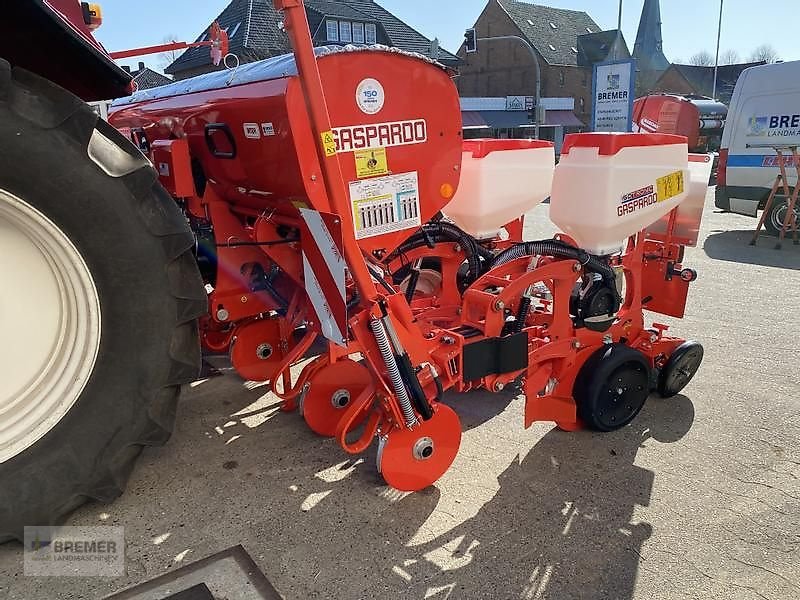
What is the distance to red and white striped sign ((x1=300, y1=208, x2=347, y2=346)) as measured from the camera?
84.9 inches

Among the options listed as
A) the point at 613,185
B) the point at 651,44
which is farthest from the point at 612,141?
the point at 651,44

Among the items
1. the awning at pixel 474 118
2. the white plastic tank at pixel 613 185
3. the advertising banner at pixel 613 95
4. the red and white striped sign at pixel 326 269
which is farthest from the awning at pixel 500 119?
the red and white striped sign at pixel 326 269

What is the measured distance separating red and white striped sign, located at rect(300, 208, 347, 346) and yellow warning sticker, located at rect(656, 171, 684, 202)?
167 cm

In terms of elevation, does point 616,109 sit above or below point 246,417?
above

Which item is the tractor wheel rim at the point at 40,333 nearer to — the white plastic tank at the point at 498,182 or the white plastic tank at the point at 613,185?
the white plastic tank at the point at 498,182

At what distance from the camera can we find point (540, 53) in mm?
34000

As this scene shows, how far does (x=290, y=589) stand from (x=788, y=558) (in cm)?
172

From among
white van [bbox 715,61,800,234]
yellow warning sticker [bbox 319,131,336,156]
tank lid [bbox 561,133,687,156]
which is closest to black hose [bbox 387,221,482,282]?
tank lid [bbox 561,133,687,156]

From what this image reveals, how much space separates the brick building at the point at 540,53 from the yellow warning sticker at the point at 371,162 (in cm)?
3443

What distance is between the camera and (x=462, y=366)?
2533 millimetres

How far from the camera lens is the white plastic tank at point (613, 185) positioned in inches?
108

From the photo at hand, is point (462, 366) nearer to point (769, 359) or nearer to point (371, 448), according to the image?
point (371, 448)

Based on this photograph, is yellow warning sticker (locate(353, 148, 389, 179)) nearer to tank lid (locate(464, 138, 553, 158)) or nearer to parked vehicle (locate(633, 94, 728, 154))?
tank lid (locate(464, 138, 553, 158))

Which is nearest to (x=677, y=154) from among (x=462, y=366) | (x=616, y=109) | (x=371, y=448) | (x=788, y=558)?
(x=462, y=366)
